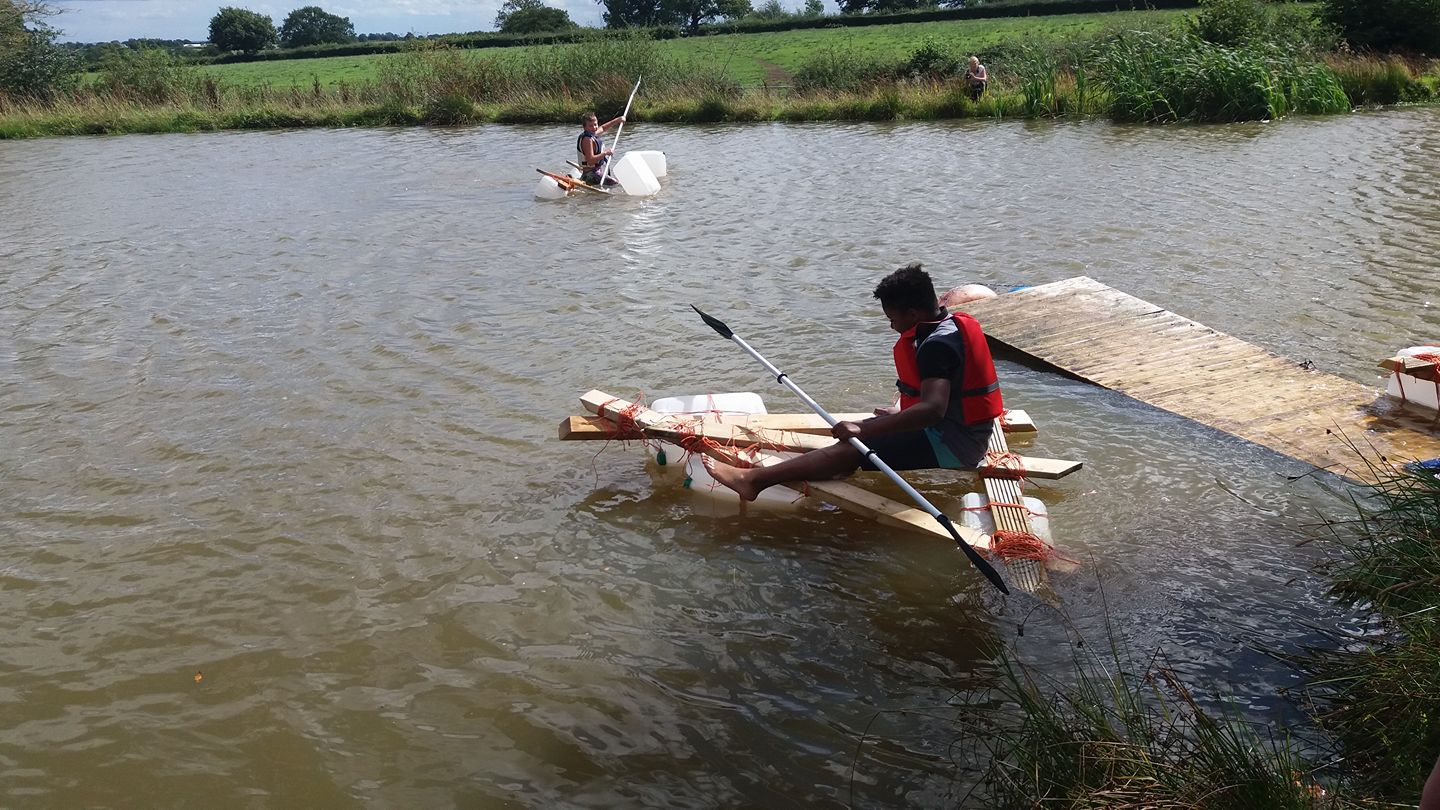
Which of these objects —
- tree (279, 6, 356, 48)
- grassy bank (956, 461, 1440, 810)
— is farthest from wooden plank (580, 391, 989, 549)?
tree (279, 6, 356, 48)

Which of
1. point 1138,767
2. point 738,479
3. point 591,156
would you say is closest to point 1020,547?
point 738,479

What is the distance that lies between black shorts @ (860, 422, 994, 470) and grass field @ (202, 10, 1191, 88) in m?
27.7

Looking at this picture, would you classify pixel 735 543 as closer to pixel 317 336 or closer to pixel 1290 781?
pixel 1290 781

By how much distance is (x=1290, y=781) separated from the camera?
2900 millimetres

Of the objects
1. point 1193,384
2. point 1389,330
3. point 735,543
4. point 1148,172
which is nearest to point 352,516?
point 735,543

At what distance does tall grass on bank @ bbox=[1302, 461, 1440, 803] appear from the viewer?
10.6 ft

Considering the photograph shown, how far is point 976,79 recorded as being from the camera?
924 inches

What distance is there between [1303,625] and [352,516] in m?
4.83

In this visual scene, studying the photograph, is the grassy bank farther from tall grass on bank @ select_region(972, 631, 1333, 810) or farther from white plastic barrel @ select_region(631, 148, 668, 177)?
white plastic barrel @ select_region(631, 148, 668, 177)

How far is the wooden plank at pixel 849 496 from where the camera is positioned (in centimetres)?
531

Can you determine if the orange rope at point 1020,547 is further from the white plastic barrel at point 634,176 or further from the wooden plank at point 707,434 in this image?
the white plastic barrel at point 634,176

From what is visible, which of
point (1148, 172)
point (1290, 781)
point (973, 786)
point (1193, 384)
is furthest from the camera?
point (1148, 172)

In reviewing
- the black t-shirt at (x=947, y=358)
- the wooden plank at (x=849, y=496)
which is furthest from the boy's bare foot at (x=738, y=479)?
the black t-shirt at (x=947, y=358)

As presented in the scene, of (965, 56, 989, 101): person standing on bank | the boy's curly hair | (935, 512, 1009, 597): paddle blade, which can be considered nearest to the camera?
(935, 512, 1009, 597): paddle blade
